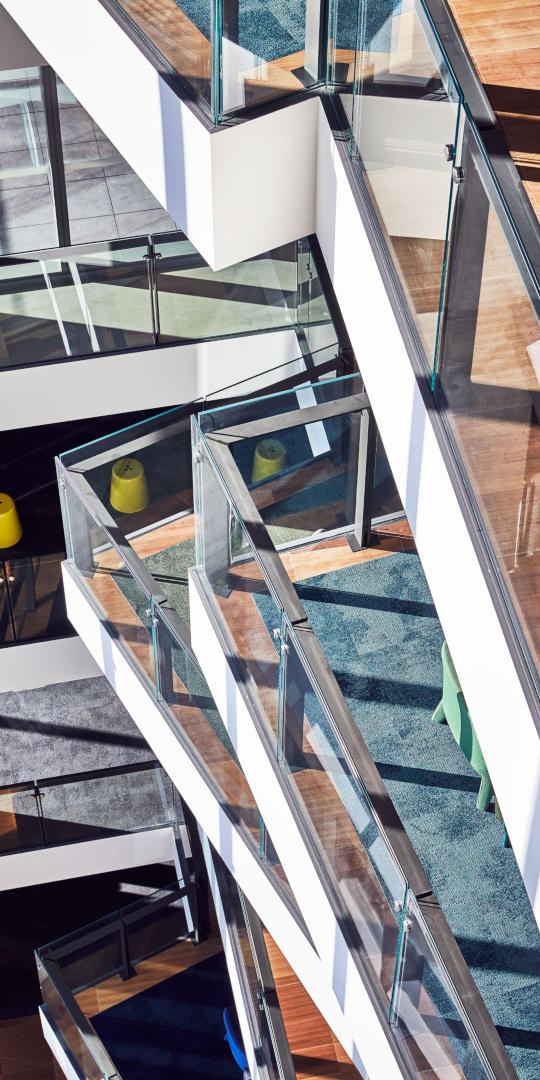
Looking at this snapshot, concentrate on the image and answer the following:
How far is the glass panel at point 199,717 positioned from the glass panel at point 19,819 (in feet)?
11.6

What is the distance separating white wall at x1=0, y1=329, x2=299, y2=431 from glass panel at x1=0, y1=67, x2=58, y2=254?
144cm

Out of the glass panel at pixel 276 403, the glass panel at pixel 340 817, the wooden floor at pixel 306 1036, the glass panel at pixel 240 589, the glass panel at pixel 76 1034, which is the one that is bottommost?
the glass panel at pixel 76 1034

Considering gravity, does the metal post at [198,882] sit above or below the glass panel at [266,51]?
below

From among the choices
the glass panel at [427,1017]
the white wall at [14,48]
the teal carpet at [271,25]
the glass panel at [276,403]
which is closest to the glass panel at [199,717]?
the glass panel at [276,403]

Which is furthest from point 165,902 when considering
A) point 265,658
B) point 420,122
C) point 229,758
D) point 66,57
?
point 420,122

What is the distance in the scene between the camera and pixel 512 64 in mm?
4145

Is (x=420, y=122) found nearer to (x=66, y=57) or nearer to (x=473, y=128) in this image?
(x=473, y=128)

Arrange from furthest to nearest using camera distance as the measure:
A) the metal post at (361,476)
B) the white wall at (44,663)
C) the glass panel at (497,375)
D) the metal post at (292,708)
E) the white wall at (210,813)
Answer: the white wall at (44,663) < the metal post at (361,476) < the white wall at (210,813) < the metal post at (292,708) < the glass panel at (497,375)

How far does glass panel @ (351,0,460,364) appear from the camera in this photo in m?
3.21

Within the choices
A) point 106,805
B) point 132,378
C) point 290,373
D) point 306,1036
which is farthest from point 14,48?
point 306,1036

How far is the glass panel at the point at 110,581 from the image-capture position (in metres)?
6.37

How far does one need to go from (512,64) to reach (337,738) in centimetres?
236

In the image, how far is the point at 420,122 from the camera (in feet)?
10.9

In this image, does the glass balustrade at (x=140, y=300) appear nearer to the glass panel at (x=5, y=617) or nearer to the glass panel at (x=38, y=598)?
the glass panel at (x=38, y=598)
